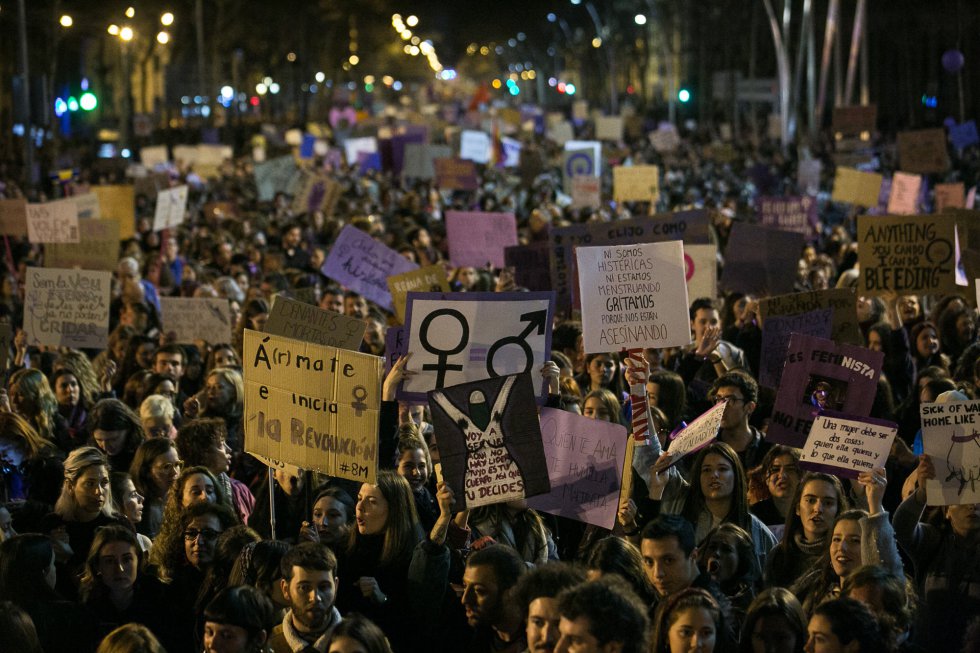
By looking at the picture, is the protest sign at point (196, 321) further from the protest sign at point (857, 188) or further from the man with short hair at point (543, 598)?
the protest sign at point (857, 188)

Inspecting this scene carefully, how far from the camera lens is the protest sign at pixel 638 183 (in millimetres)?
22781

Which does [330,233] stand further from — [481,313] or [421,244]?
[481,313]

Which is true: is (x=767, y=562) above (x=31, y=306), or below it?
below

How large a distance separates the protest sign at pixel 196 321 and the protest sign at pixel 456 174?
13.8 meters

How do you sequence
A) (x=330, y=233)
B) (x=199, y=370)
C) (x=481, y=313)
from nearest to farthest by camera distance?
1. (x=481, y=313)
2. (x=199, y=370)
3. (x=330, y=233)

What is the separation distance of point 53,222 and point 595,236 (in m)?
5.53

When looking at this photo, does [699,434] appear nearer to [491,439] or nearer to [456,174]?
[491,439]

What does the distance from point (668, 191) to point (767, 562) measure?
23.2 metres

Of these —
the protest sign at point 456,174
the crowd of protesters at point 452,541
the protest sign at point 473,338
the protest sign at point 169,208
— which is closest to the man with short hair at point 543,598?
the crowd of protesters at point 452,541

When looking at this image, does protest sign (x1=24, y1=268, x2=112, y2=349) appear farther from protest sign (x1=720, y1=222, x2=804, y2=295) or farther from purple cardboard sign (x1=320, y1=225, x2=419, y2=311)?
protest sign (x1=720, y1=222, x2=804, y2=295)

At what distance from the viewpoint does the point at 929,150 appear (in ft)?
79.8

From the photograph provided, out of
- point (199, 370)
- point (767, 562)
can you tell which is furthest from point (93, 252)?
point (767, 562)

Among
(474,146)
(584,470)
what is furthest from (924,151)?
(584,470)

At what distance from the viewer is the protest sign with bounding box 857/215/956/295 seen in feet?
39.3
